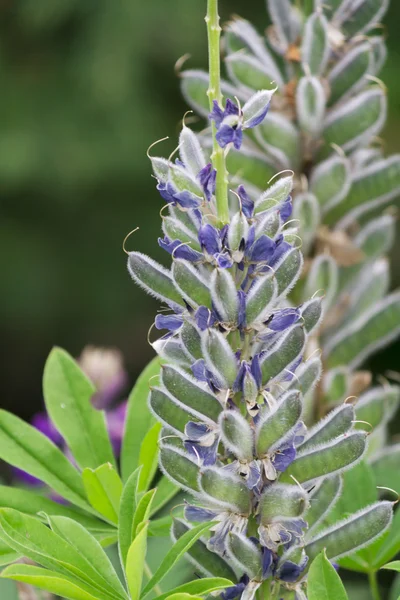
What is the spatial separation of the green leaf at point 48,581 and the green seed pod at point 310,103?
64 cm

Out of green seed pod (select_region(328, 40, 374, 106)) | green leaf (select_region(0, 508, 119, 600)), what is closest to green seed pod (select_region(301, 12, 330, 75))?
green seed pod (select_region(328, 40, 374, 106))

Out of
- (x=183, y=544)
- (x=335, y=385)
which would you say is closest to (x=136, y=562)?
(x=183, y=544)

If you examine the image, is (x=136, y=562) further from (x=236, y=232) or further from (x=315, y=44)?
(x=315, y=44)

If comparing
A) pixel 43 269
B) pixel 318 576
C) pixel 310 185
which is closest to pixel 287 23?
pixel 310 185

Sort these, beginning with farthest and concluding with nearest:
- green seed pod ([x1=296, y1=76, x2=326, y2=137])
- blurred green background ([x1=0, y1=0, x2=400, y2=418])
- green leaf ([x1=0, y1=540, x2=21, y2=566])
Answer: blurred green background ([x1=0, y1=0, x2=400, y2=418]) → green seed pod ([x1=296, y1=76, x2=326, y2=137]) → green leaf ([x1=0, y1=540, x2=21, y2=566])

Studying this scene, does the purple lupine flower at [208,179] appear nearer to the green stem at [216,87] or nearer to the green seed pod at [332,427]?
the green stem at [216,87]

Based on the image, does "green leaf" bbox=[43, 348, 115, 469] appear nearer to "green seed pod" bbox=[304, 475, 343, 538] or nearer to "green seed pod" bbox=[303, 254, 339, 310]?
"green seed pod" bbox=[304, 475, 343, 538]

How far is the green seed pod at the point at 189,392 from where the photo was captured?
0.54 m

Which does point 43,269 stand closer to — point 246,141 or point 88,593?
point 246,141

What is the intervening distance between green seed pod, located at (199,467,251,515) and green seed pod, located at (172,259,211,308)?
0.11 meters

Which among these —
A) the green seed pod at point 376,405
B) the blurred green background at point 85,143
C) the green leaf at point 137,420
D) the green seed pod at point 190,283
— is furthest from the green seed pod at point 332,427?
the blurred green background at point 85,143

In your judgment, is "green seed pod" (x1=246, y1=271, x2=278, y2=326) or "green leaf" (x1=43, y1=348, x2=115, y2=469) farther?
"green leaf" (x1=43, y1=348, x2=115, y2=469)

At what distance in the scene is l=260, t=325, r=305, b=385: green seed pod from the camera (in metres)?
0.53

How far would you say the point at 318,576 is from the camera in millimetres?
510
